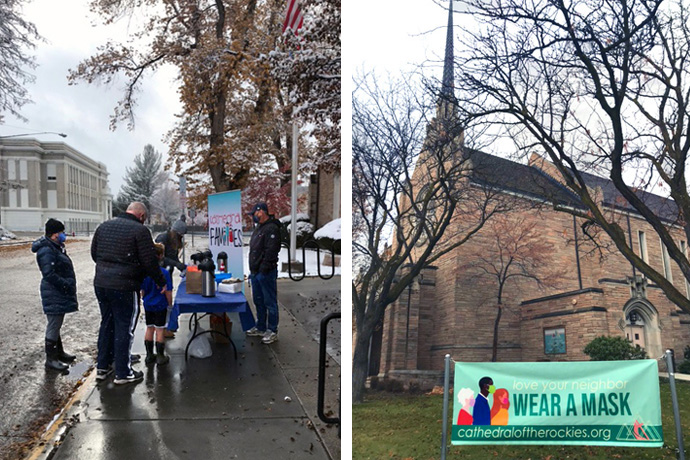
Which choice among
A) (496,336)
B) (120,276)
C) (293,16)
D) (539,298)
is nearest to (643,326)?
(539,298)

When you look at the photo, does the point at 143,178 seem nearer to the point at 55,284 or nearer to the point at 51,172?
the point at 51,172

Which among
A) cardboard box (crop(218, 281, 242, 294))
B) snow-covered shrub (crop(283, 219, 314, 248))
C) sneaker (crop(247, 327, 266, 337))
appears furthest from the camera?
snow-covered shrub (crop(283, 219, 314, 248))

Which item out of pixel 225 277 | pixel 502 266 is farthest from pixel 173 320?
pixel 502 266

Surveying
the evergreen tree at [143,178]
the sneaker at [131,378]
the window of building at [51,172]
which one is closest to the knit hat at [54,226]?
the window of building at [51,172]

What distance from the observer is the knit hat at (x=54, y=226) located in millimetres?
4703

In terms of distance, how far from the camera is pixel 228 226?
7.18m

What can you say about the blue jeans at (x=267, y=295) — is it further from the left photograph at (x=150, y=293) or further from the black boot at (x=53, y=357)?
the black boot at (x=53, y=357)

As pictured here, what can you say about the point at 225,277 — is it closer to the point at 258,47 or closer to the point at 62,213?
the point at 62,213

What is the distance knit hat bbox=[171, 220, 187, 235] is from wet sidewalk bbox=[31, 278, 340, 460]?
133cm

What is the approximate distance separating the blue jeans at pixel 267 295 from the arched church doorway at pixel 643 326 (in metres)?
4.30

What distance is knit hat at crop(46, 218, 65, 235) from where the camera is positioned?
15.4 ft

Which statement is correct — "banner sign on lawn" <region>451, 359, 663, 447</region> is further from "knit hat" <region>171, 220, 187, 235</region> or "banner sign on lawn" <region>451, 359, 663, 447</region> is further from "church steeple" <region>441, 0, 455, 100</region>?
"knit hat" <region>171, 220, 187, 235</region>

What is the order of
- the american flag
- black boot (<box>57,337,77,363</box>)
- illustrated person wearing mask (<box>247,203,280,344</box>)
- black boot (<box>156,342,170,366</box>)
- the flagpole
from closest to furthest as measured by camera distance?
1. black boot (<box>57,337,77,363</box>)
2. black boot (<box>156,342,170,366</box>)
3. illustrated person wearing mask (<box>247,203,280,344</box>)
4. the american flag
5. the flagpole

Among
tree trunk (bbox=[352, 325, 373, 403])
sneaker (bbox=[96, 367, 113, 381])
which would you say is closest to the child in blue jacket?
sneaker (bbox=[96, 367, 113, 381])
